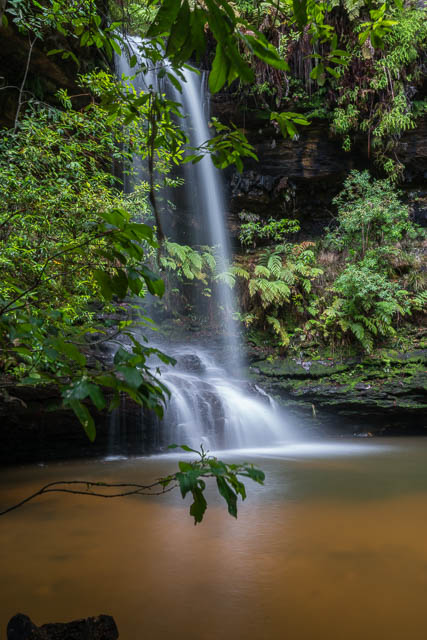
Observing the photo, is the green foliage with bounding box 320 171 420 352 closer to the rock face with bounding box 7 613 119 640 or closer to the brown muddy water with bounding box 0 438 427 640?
the brown muddy water with bounding box 0 438 427 640

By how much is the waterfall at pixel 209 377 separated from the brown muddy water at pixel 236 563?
2.37 metres

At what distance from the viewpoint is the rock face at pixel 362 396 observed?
724 centimetres

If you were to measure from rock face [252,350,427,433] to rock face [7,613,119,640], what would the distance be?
6195mm

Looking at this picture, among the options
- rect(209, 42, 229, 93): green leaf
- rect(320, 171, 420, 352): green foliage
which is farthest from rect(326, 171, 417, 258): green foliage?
rect(209, 42, 229, 93): green leaf

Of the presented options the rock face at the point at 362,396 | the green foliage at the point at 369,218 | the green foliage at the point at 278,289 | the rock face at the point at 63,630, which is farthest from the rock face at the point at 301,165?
the rock face at the point at 63,630

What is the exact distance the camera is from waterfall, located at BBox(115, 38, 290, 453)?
21.2 ft

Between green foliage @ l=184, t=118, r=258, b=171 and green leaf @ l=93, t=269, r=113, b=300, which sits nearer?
green leaf @ l=93, t=269, r=113, b=300

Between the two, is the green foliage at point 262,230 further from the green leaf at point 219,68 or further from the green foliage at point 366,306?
the green leaf at point 219,68

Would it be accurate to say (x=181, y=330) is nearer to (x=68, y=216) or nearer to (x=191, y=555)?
(x=68, y=216)

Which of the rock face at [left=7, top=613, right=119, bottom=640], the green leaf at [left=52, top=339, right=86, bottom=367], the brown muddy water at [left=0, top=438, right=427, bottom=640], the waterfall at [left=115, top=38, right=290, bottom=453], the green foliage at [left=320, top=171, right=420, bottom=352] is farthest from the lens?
the green foliage at [left=320, top=171, right=420, bottom=352]

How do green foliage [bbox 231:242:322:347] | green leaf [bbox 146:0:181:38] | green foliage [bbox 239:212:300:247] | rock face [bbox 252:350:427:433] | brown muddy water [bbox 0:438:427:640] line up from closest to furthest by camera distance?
green leaf [bbox 146:0:181:38]
brown muddy water [bbox 0:438:427:640]
rock face [bbox 252:350:427:433]
green foliage [bbox 231:242:322:347]
green foliage [bbox 239:212:300:247]

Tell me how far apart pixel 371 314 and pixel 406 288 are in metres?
1.40

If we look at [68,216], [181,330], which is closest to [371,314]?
[181,330]

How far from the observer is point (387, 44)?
9.64 m
